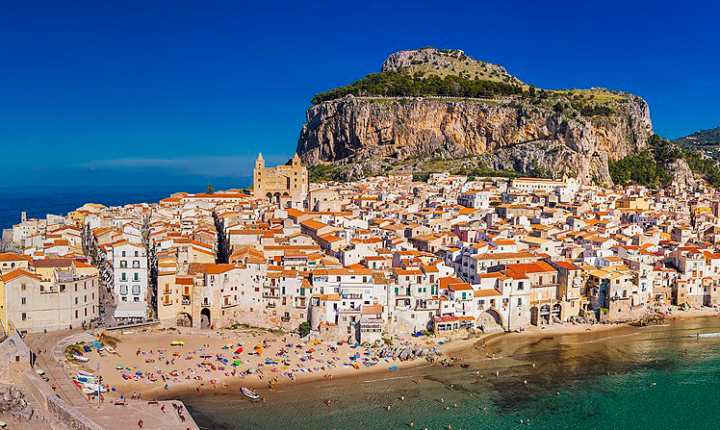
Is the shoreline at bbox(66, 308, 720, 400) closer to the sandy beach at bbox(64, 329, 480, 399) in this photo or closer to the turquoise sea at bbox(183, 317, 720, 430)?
the sandy beach at bbox(64, 329, 480, 399)

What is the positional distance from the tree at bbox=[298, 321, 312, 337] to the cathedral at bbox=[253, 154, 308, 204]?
191 ft

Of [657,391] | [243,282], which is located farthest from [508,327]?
[243,282]

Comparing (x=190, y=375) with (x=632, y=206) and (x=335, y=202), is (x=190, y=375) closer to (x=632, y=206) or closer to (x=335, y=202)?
(x=335, y=202)

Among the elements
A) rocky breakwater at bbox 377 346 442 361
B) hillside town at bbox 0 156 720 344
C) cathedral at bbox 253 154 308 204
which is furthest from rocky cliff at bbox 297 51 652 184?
rocky breakwater at bbox 377 346 442 361

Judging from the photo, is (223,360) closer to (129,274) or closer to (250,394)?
(250,394)

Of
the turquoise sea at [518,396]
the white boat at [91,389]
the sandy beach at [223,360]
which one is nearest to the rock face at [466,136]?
the turquoise sea at [518,396]

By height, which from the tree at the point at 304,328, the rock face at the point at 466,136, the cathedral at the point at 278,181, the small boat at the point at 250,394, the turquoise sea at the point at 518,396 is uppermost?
the rock face at the point at 466,136

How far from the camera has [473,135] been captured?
4815 inches

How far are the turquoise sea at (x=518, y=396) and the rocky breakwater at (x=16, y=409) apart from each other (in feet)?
22.7

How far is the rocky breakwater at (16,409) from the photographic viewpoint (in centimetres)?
2591

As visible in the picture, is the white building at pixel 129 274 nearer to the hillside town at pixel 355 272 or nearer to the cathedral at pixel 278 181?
the hillside town at pixel 355 272

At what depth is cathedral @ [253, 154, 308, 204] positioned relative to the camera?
95.8m

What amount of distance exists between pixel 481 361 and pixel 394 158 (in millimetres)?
89000

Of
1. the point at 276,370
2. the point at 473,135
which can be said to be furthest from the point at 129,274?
the point at 473,135
